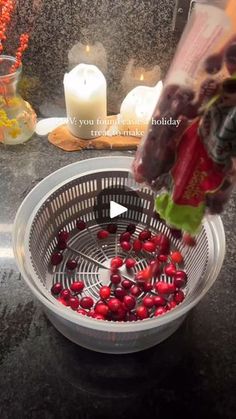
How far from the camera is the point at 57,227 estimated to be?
79 centimetres

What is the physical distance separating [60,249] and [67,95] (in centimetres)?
33

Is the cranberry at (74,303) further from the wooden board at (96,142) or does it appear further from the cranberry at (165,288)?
the wooden board at (96,142)

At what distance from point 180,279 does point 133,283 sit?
0.08 m

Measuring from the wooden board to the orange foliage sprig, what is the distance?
17 cm

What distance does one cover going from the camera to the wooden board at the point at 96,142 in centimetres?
95

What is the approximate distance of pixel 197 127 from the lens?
460mm

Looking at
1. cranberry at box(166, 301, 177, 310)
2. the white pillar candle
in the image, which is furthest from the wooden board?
cranberry at box(166, 301, 177, 310)

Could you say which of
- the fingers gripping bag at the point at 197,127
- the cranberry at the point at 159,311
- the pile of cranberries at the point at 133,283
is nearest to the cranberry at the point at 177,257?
the pile of cranberries at the point at 133,283

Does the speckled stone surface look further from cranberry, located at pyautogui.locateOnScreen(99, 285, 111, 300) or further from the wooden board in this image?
cranberry, located at pyautogui.locateOnScreen(99, 285, 111, 300)

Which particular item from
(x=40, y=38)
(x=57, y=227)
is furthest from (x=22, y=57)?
(x=57, y=227)

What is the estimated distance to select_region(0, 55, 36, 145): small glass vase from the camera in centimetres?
89

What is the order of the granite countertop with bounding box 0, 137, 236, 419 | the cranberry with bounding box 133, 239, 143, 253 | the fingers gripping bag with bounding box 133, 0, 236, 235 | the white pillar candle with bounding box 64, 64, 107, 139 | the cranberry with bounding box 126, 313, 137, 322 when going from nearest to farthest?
the fingers gripping bag with bounding box 133, 0, 236, 235
the granite countertop with bounding box 0, 137, 236, 419
the cranberry with bounding box 126, 313, 137, 322
the cranberry with bounding box 133, 239, 143, 253
the white pillar candle with bounding box 64, 64, 107, 139

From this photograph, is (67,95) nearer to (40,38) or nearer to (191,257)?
(40,38)

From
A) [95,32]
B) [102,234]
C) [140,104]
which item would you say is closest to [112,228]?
[102,234]
